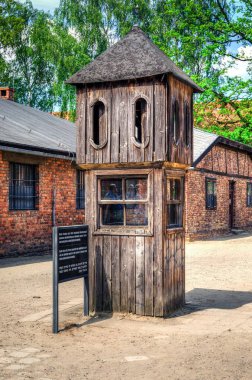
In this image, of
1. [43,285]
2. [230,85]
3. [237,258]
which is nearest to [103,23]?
[230,85]

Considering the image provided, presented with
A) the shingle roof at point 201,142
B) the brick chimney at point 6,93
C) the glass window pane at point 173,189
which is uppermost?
the brick chimney at point 6,93

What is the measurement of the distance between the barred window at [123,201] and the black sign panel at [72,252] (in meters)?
0.46

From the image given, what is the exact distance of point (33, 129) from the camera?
757 inches

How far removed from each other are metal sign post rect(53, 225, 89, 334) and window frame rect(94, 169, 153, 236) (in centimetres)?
32

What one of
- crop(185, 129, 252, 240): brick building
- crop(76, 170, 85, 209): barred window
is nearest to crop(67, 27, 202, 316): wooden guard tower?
crop(76, 170, 85, 209): barred window

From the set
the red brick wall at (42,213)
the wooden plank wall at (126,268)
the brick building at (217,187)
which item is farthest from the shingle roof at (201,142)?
the wooden plank wall at (126,268)

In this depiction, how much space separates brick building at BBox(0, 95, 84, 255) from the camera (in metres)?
15.9

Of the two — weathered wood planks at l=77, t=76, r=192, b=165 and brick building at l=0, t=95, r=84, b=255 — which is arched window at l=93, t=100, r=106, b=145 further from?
Result: brick building at l=0, t=95, r=84, b=255

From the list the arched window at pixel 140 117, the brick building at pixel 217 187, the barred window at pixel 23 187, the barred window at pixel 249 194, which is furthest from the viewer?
the barred window at pixel 249 194

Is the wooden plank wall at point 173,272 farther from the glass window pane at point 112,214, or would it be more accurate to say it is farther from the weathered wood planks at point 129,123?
the weathered wood planks at point 129,123

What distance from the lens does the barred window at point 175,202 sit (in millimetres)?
8172

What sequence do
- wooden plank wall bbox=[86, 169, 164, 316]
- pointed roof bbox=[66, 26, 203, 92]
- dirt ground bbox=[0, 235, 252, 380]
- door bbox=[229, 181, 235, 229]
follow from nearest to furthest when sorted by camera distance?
dirt ground bbox=[0, 235, 252, 380]
wooden plank wall bbox=[86, 169, 164, 316]
pointed roof bbox=[66, 26, 203, 92]
door bbox=[229, 181, 235, 229]

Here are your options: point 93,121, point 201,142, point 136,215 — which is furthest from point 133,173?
point 201,142

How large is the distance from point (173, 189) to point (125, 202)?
0.85 metres
